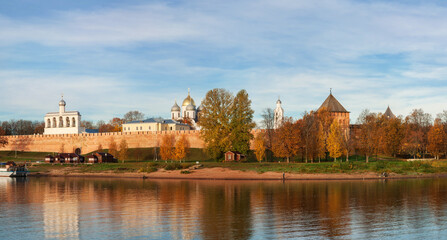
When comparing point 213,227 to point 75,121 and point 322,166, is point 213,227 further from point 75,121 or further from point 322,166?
point 75,121

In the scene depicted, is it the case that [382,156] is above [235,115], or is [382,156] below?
below

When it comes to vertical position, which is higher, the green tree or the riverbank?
the green tree

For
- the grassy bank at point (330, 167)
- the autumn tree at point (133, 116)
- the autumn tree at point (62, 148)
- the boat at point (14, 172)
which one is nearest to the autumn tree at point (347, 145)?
the grassy bank at point (330, 167)

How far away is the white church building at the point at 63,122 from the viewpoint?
300 ft

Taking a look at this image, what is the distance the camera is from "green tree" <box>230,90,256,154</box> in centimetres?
5566

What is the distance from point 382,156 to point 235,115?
21.9m

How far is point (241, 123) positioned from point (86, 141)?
41.3 m

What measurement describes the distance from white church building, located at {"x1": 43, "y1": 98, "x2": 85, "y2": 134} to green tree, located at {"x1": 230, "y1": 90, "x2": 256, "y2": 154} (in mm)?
44931

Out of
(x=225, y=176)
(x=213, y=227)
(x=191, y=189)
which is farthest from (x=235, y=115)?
(x=213, y=227)

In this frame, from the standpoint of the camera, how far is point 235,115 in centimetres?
5700

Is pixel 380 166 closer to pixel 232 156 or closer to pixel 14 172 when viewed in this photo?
pixel 232 156

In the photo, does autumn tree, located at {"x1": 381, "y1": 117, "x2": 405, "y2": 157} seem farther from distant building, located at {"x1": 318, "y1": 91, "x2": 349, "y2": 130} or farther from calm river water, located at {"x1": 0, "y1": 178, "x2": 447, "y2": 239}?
calm river water, located at {"x1": 0, "y1": 178, "x2": 447, "y2": 239}

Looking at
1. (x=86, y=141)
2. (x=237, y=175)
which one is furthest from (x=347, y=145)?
(x=86, y=141)

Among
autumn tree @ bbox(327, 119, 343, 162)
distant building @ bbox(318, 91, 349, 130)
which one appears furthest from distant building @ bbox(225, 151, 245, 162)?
distant building @ bbox(318, 91, 349, 130)
